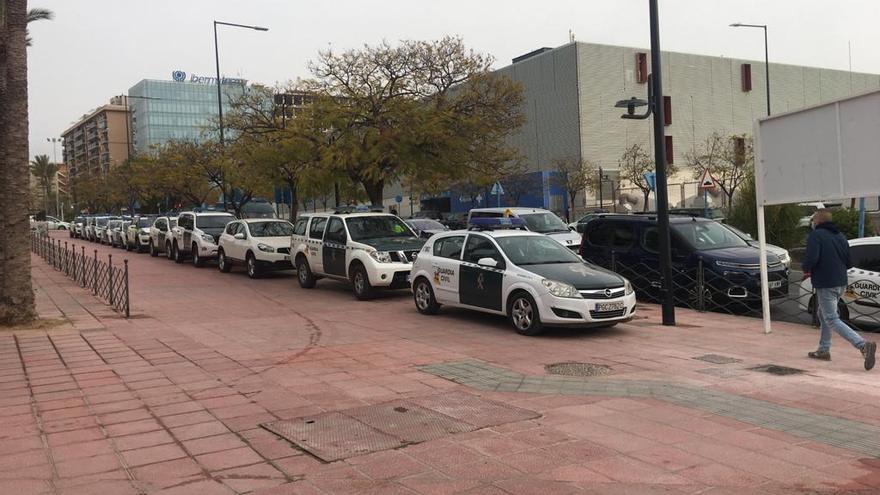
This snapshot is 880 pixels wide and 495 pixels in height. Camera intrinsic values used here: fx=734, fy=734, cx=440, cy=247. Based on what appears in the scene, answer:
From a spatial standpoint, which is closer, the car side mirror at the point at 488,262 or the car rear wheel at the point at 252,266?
the car side mirror at the point at 488,262

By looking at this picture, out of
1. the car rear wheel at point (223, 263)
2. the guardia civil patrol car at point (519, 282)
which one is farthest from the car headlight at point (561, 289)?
the car rear wheel at point (223, 263)

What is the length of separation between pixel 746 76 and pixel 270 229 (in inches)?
2189

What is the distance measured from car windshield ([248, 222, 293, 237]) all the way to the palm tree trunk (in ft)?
29.6

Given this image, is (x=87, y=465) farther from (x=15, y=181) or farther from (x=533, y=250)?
(x=15, y=181)

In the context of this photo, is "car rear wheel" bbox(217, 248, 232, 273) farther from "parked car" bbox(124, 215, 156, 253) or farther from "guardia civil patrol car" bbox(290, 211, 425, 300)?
"parked car" bbox(124, 215, 156, 253)

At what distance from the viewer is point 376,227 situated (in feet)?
52.4

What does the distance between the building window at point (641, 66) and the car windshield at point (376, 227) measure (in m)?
47.2

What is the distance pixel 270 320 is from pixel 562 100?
48.5 metres

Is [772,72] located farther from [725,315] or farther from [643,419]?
[643,419]

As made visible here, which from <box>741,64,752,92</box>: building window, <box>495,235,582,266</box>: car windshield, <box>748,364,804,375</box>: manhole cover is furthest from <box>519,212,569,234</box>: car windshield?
<box>741,64,752,92</box>: building window

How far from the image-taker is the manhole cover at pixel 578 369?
307 inches

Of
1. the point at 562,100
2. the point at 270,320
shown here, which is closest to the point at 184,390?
the point at 270,320

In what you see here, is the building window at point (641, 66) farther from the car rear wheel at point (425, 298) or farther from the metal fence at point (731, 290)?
the car rear wheel at point (425, 298)

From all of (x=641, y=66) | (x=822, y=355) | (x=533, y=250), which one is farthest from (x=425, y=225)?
(x=641, y=66)
